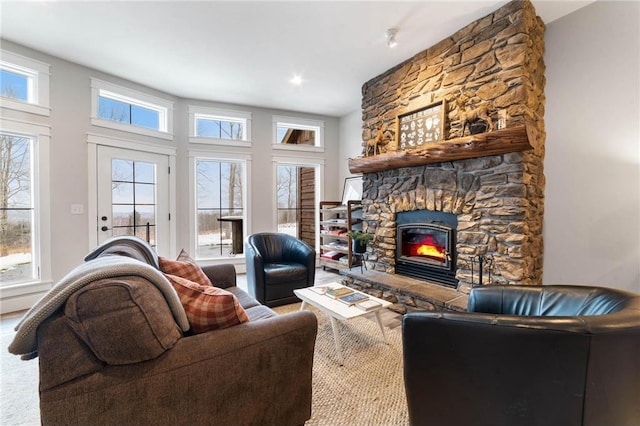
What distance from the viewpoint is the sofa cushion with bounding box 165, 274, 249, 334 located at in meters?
1.26

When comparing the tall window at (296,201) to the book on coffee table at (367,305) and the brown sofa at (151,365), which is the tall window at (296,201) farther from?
the brown sofa at (151,365)

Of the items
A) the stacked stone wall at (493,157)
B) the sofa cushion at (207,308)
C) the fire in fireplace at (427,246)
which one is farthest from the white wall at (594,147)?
the sofa cushion at (207,308)

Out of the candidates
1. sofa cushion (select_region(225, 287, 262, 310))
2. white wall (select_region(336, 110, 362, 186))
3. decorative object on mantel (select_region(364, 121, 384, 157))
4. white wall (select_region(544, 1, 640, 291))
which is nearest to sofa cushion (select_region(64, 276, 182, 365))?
sofa cushion (select_region(225, 287, 262, 310))

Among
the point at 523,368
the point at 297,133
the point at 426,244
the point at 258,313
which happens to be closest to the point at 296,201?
the point at 297,133

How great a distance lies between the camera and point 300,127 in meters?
5.26

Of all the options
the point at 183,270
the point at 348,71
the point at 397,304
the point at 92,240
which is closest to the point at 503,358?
the point at 183,270

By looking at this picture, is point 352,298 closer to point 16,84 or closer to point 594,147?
point 594,147

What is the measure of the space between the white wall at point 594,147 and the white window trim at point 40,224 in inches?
207

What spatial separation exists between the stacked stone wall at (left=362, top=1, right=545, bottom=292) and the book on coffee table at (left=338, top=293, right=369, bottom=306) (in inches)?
47.2

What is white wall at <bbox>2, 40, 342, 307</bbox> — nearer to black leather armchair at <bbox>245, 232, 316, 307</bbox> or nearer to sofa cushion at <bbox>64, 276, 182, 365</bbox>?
black leather armchair at <bbox>245, 232, 316, 307</bbox>

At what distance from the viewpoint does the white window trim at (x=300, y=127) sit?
494cm

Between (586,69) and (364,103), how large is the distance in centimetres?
230

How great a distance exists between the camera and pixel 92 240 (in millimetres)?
3477

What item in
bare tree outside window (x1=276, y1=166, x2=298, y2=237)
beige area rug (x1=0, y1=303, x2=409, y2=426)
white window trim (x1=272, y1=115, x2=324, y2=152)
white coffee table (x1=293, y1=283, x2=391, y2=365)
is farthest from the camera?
bare tree outside window (x1=276, y1=166, x2=298, y2=237)
